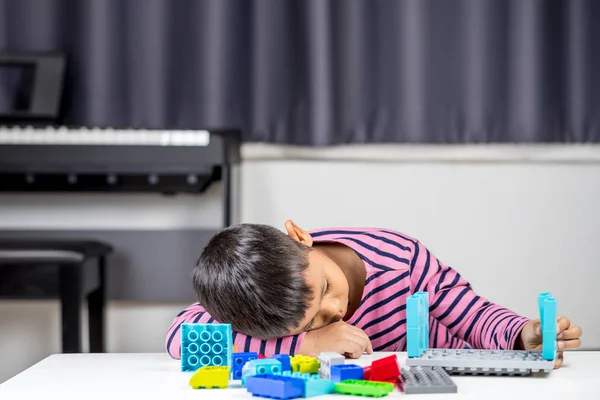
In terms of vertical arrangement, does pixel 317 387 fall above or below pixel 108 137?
below

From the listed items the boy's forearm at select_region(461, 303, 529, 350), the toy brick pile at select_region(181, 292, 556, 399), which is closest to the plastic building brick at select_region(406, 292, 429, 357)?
the toy brick pile at select_region(181, 292, 556, 399)

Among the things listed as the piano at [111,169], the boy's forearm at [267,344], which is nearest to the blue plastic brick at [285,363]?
the boy's forearm at [267,344]

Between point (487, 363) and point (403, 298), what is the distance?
0.48 meters

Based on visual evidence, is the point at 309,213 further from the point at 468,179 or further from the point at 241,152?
the point at 468,179

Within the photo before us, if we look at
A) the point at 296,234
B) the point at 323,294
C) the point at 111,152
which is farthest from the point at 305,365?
the point at 111,152

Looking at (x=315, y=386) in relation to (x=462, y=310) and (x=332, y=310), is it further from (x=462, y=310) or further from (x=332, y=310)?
(x=462, y=310)

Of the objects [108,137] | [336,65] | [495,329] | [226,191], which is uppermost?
[336,65]

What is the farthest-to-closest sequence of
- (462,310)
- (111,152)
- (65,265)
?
(111,152), (65,265), (462,310)

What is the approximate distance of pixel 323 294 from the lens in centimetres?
96

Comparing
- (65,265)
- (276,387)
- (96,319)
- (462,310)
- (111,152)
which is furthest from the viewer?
(96,319)

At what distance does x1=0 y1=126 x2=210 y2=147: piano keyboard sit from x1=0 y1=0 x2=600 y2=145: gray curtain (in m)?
0.28

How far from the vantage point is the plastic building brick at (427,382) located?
64 centimetres

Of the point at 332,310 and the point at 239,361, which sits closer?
the point at 239,361

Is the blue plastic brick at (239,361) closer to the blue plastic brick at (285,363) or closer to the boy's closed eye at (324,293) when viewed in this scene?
the blue plastic brick at (285,363)
